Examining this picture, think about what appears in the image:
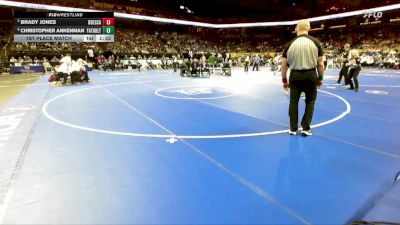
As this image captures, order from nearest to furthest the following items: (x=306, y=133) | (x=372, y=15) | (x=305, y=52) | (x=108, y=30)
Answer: (x=305, y=52) < (x=306, y=133) < (x=108, y=30) < (x=372, y=15)

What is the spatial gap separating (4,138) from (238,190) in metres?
3.92

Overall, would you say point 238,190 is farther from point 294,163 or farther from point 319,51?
point 319,51

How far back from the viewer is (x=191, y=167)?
3.48m

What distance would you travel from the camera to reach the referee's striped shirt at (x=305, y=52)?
15.1 feet

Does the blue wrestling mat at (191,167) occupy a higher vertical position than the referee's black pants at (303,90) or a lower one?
lower

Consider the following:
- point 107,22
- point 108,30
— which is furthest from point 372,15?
point 108,30

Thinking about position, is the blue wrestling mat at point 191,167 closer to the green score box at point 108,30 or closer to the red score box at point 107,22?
the green score box at point 108,30

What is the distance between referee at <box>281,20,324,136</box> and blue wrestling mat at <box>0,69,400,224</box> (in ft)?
1.50

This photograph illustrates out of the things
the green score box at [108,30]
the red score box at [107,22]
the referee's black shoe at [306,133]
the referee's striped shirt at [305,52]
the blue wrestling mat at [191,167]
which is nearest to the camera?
the blue wrestling mat at [191,167]

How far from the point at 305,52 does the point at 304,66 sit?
0.22m

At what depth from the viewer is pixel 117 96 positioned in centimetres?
941
